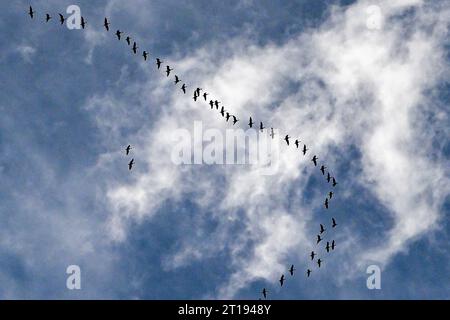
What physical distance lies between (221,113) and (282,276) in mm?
32388
